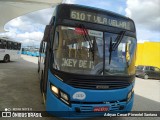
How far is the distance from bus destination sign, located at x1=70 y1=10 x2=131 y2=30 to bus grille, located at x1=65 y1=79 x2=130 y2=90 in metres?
1.49

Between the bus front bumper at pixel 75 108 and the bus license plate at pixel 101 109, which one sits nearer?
the bus front bumper at pixel 75 108

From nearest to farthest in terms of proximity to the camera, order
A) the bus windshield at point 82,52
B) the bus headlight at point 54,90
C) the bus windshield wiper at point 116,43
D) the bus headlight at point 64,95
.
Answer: the bus headlight at point 64,95
the bus headlight at point 54,90
the bus windshield at point 82,52
the bus windshield wiper at point 116,43

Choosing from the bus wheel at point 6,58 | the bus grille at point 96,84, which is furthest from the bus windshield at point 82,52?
the bus wheel at point 6,58

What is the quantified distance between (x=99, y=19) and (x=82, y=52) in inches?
39.6

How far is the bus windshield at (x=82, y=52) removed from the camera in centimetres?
534

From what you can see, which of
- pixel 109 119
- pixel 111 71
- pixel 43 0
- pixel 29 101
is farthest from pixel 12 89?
pixel 43 0

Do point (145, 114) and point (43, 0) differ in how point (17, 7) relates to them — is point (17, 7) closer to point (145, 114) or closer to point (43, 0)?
point (43, 0)

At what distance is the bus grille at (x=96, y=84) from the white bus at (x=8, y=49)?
1993 cm

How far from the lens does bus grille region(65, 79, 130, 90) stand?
203 inches

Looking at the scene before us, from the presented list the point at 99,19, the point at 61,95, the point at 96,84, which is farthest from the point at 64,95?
the point at 99,19

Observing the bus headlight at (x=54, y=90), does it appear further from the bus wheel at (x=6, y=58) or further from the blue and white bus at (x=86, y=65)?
the bus wheel at (x=6, y=58)

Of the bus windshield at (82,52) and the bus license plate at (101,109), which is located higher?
the bus windshield at (82,52)

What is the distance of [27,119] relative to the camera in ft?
19.8

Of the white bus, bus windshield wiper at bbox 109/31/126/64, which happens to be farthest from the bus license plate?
the white bus
